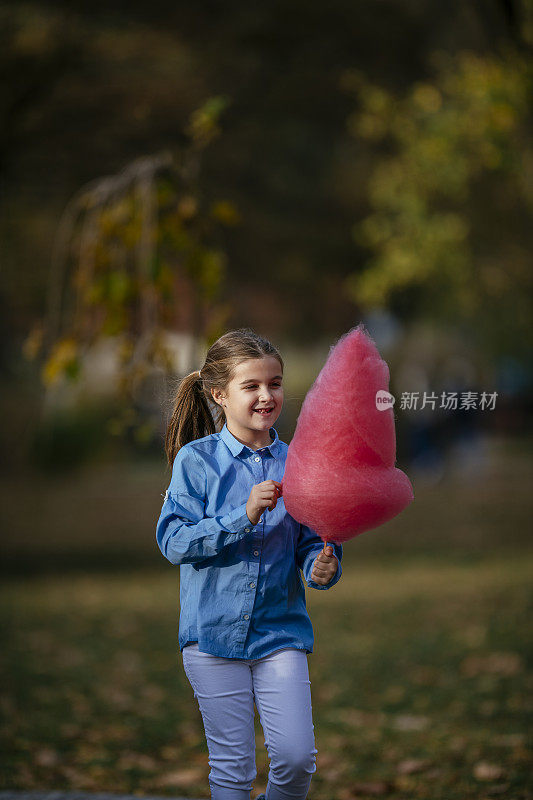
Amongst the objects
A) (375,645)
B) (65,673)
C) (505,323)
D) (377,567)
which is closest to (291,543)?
(65,673)

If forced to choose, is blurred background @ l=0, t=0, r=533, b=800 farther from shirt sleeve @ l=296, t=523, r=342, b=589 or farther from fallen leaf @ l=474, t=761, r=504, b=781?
shirt sleeve @ l=296, t=523, r=342, b=589

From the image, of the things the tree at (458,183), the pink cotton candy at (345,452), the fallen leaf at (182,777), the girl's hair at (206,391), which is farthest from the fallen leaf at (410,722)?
the tree at (458,183)

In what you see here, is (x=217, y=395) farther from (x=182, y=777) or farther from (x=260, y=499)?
(x=182, y=777)

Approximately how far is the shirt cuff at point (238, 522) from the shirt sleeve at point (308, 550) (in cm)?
22

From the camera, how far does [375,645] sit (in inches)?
290

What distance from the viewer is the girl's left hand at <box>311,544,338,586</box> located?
100 inches

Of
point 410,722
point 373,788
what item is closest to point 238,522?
point 373,788

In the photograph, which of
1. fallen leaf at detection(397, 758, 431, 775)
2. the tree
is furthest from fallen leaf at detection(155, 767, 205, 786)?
the tree

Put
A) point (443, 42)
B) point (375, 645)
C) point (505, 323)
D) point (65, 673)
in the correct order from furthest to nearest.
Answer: point (505, 323)
point (443, 42)
point (375, 645)
point (65, 673)

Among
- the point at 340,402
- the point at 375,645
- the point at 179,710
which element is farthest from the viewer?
the point at 375,645

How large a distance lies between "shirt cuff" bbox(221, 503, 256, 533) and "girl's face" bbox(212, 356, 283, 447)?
240 mm

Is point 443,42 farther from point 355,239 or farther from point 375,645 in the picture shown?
point 375,645

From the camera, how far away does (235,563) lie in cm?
261

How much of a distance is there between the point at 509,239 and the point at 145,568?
5.70 meters
